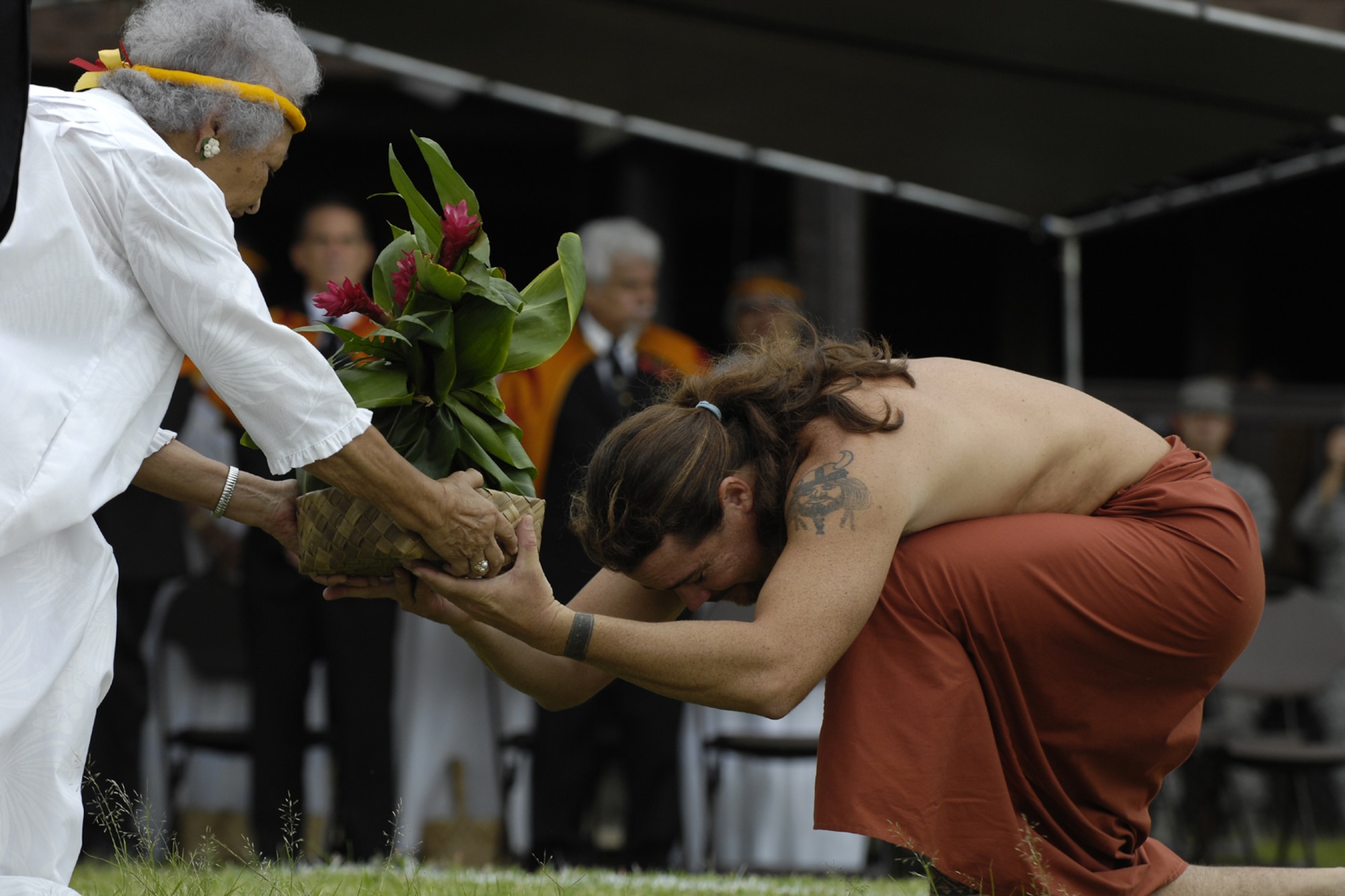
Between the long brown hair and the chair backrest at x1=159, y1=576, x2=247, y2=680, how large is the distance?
10.6 feet

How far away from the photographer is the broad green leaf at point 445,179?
2.85 metres

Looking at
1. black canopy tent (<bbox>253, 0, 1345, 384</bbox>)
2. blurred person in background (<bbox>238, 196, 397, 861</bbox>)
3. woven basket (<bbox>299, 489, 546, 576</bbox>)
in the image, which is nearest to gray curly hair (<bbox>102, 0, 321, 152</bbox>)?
woven basket (<bbox>299, 489, 546, 576</bbox>)

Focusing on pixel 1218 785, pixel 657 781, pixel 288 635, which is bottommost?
pixel 1218 785

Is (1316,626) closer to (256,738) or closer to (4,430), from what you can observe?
(256,738)

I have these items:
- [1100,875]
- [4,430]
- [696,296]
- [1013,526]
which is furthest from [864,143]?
[696,296]

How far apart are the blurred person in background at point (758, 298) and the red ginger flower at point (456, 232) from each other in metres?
2.85

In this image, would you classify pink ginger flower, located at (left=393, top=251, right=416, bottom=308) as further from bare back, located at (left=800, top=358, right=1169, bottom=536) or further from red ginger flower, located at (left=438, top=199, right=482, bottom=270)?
bare back, located at (left=800, top=358, right=1169, bottom=536)

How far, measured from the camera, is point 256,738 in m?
5.20

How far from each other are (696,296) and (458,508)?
36.3ft

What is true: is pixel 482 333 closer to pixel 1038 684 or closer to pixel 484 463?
pixel 484 463

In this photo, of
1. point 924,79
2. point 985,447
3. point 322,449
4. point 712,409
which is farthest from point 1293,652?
point 322,449

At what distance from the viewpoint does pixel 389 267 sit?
119 inches

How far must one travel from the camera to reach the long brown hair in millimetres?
2855

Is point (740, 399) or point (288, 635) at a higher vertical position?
point (740, 399)
